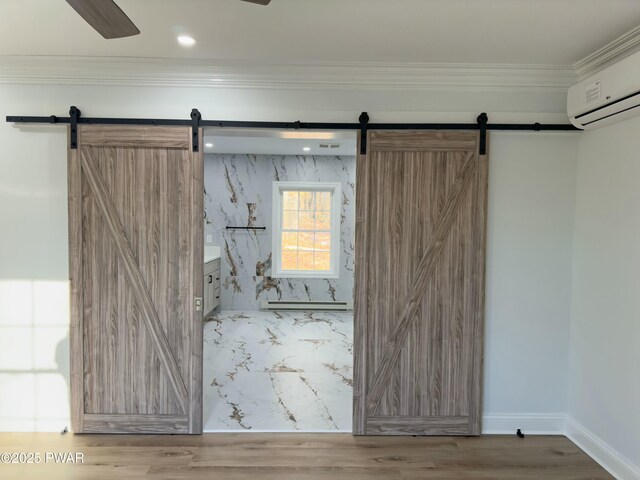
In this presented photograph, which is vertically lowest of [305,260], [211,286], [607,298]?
[211,286]

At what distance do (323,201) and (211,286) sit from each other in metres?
2.22

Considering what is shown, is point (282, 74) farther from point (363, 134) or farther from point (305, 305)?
point (305, 305)

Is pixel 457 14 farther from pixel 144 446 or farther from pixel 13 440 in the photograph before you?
pixel 13 440

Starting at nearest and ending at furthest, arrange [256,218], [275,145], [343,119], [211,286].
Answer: [343,119]
[275,145]
[211,286]
[256,218]

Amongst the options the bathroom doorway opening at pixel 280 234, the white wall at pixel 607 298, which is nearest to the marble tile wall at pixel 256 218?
the bathroom doorway opening at pixel 280 234

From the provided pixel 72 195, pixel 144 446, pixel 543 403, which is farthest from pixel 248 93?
pixel 543 403

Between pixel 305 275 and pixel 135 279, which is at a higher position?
pixel 135 279

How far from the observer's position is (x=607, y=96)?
2314mm

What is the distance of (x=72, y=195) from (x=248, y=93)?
4.62 feet

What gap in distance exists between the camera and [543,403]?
2883 mm

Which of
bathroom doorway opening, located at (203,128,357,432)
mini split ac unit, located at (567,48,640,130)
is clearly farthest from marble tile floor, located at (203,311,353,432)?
mini split ac unit, located at (567,48,640,130)

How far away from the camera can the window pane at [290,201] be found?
6465 millimetres

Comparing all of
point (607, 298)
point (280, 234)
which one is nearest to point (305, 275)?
point (280, 234)

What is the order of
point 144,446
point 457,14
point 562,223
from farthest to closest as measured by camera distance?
1. point 562,223
2. point 144,446
3. point 457,14
